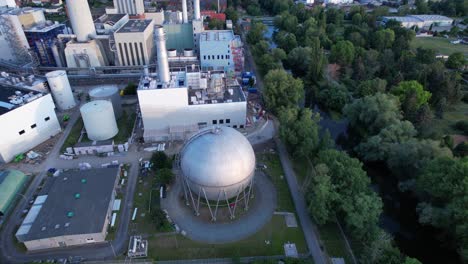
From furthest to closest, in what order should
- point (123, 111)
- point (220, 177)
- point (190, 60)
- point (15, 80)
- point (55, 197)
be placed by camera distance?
point (190, 60) < point (123, 111) < point (15, 80) < point (55, 197) < point (220, 177)

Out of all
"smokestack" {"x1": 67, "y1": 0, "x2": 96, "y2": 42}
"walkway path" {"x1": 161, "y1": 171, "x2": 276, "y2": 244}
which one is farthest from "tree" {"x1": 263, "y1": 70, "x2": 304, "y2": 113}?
"smokestack" {"x1": 67, "y1": 0, "x2": 96, "y2": 42}

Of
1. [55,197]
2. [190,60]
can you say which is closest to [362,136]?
[190,60]

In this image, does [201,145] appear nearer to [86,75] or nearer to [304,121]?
[304,121]

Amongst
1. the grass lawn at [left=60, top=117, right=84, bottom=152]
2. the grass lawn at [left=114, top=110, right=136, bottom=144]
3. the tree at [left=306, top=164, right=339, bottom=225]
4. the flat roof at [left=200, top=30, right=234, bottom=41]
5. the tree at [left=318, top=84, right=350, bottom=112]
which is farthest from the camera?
the flat roof at [left=200, top=30, right=234, bottom=41]

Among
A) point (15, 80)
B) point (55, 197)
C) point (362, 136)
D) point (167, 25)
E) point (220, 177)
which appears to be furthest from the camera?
point (167, 25)

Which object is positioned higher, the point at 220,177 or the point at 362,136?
the point at 220,177

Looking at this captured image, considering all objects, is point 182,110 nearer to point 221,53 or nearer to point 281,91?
point 281,91

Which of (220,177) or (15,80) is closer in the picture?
(220,177)

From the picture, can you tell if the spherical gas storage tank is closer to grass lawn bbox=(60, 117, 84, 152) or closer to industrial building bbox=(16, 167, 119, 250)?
grass lawn bbox=(60, 117, 84, 152)
